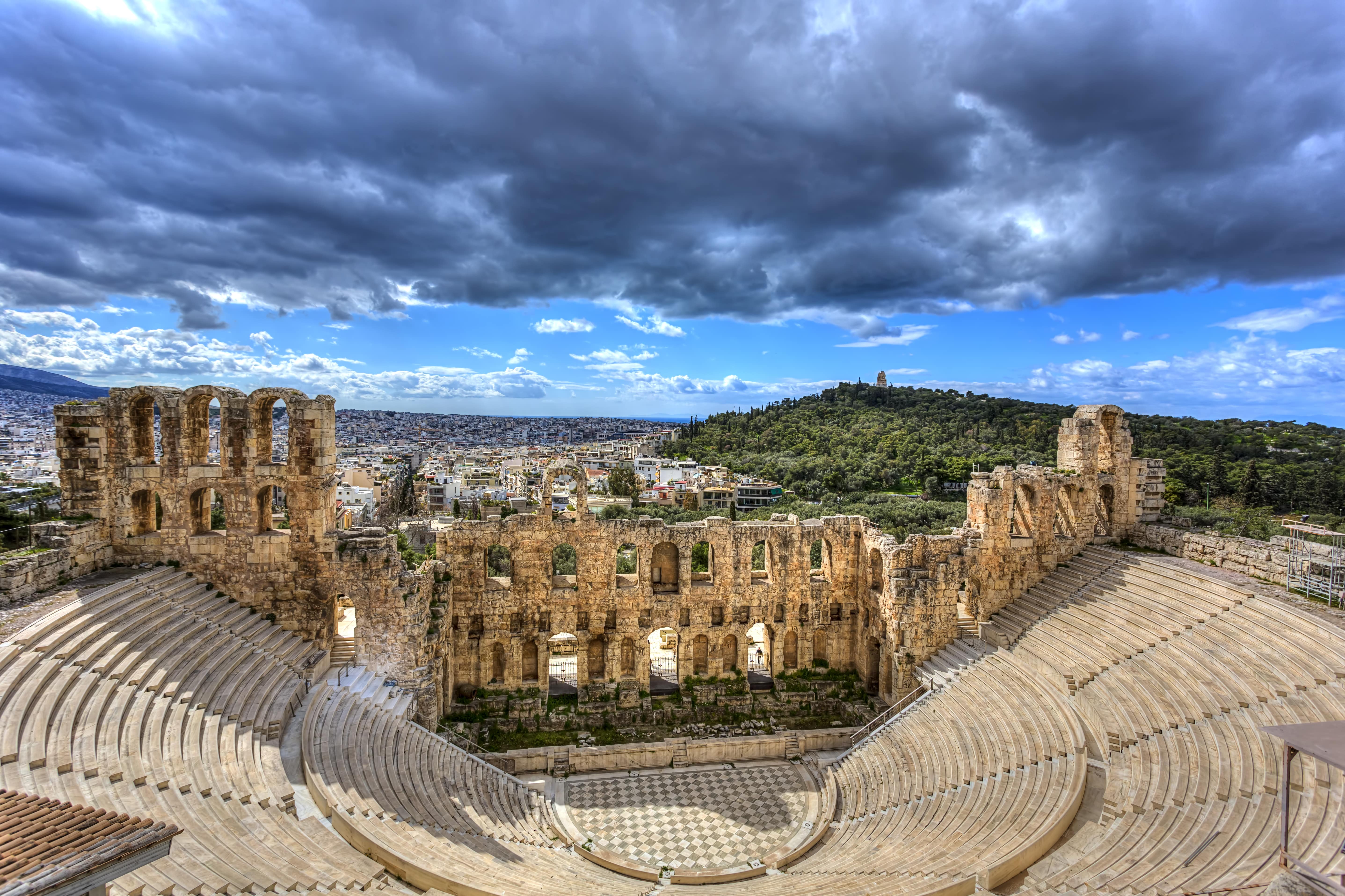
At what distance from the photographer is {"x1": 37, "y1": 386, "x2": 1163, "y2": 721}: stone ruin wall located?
21.5 m

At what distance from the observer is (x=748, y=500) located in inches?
3137

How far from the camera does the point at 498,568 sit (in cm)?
4122

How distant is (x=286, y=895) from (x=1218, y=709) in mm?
19868

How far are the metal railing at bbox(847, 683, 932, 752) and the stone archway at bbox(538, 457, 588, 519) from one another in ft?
41.6

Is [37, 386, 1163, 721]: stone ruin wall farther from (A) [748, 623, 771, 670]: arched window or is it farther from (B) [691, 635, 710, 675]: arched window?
(A) [748, 623, 771, 670]: arched window

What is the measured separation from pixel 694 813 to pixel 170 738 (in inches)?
535

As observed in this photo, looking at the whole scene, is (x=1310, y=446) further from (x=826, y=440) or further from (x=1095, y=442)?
(x=1095, y=442)

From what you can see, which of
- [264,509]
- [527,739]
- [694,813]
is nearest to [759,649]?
[694,813]

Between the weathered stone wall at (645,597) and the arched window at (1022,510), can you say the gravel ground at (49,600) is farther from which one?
the arched window at (1022,510)

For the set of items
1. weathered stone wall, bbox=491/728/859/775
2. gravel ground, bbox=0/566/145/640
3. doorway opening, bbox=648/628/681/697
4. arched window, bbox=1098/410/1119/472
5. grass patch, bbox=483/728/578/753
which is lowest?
weathered stone wall, bbox=491/728/859/775

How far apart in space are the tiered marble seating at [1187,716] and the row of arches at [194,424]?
24.7m

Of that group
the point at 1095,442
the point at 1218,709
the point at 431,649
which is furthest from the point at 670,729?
the point at 1095,442

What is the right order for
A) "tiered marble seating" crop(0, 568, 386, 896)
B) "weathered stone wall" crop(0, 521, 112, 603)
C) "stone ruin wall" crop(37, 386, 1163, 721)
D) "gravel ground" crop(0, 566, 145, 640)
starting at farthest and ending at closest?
"stone ruin wall" crop(37, 386, 1163, 721), "weathered stone wall" crop(0, 521, 112, 603), "gravel ground" crop(0, 566, 145, 640), "tiered marble seating" crop(0, 568, 386, 896)

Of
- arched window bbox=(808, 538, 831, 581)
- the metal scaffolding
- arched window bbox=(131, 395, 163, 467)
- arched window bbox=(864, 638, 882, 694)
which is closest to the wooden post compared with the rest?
the metal scaffolding
